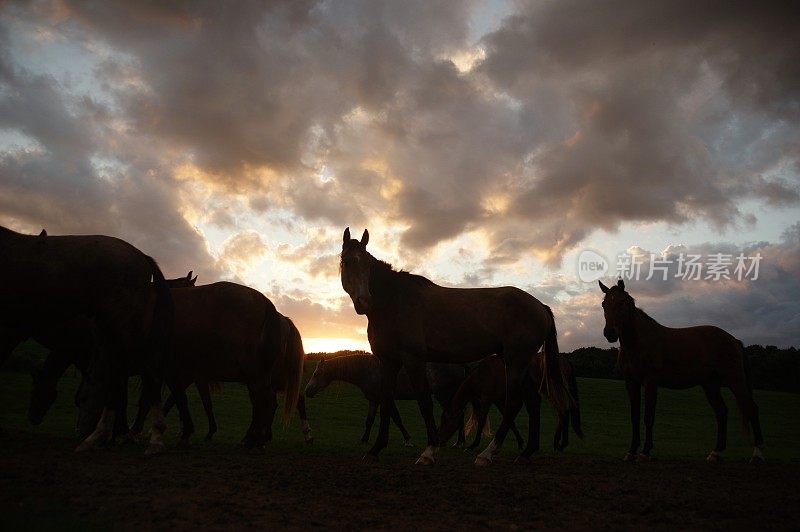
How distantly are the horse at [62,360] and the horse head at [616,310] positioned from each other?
8257 mm

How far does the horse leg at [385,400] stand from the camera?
8.37 metres

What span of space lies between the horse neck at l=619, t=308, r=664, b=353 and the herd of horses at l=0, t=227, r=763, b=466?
0.03 m

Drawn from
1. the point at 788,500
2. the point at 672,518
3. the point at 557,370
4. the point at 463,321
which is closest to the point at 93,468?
the point at 463,321

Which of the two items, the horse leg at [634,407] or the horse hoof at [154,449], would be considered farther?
the horse leg at [634,407]

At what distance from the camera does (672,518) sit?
504cm

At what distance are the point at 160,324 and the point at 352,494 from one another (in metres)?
Result: 3.91

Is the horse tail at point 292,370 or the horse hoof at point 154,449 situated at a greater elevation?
the horse tail at point 292,370

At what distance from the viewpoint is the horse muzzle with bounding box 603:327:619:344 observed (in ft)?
34.7

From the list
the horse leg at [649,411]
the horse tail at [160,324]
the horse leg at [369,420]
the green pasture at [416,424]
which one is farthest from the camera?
the horse leg at [369,420]

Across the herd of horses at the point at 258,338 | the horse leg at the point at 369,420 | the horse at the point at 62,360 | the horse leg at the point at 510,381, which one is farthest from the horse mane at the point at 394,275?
the horse leg at the point at 369,420

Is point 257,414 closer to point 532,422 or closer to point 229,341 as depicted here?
point 229,341

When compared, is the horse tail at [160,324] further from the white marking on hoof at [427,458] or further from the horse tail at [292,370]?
the white marking on hoof at [427,458]

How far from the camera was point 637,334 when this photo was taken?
10758 mm

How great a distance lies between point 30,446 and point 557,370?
8158mm
